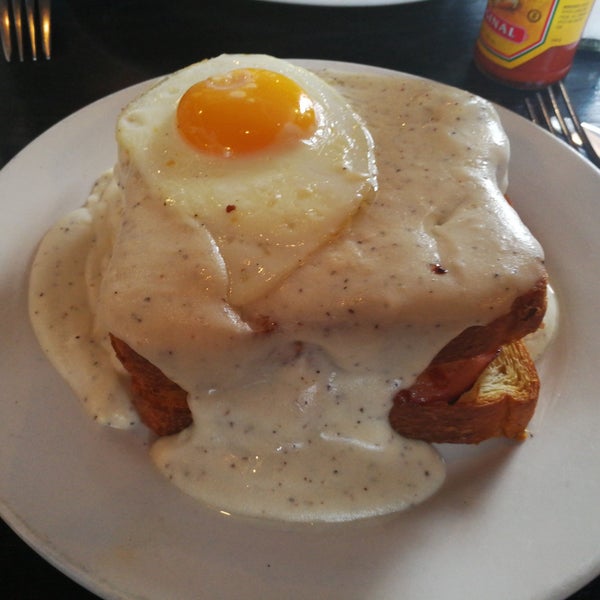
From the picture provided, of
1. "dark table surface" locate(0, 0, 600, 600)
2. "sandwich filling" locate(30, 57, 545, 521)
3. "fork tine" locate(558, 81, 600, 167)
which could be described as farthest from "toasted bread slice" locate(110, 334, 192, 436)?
"fork tine" locate(558, 81, 600, 167)

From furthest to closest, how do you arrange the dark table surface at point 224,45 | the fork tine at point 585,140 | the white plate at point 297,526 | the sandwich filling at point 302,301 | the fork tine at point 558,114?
the dark table surface at point 224,45, the fork tine at point 558,114, the fork tine at point 585,140, the sandwich filling at point 302,301, the white plate at point 297,526

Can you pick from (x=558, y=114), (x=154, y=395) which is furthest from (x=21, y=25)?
(x=558, y=114)

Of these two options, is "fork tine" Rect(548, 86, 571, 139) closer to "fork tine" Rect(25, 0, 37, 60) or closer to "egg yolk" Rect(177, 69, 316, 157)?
"egg yolk" Rect(177, 69, 316, 157)

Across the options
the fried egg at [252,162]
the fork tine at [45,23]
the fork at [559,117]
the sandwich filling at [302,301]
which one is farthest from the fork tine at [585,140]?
the fork tine at [45,23]

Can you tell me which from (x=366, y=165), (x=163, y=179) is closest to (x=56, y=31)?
(x=163, y=179)

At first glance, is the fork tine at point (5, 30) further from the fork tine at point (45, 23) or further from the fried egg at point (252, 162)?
the fried egg at point (252, 162)

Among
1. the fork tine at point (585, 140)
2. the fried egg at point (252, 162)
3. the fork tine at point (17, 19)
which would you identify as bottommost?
the fork tine at point (17, 19)
